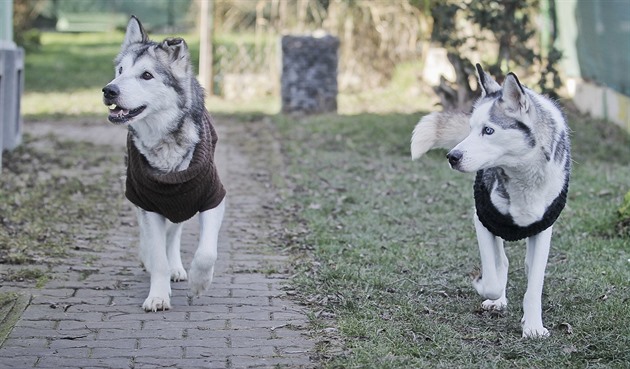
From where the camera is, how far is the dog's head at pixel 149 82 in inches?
194

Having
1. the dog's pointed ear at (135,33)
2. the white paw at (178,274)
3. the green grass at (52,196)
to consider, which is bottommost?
the green grass at (52,196)

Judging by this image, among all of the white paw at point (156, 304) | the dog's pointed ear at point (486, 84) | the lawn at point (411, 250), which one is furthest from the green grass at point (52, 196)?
the dog's pointed ear at point (486, 84)

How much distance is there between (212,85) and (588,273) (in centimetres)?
1161

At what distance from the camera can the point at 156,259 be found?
5238mm

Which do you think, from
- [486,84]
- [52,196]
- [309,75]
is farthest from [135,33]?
[309,75]

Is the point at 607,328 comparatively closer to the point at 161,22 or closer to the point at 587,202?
the point at 587,202

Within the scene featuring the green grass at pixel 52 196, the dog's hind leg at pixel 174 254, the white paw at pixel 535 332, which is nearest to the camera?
the white paw at pixel 535 332

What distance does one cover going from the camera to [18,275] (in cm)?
566

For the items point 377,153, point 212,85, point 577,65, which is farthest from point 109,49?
point 377,153

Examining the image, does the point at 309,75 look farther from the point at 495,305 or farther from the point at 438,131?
the point at 495,305

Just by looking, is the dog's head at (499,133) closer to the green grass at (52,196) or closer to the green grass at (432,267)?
the green grass at (432,267)

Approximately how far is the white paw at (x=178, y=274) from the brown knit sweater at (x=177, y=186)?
57cm

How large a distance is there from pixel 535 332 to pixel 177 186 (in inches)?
75.8

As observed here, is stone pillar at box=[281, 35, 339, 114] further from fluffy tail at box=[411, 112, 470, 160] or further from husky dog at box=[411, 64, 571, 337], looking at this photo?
husky dog at box=[411, 64, 571, 337]
